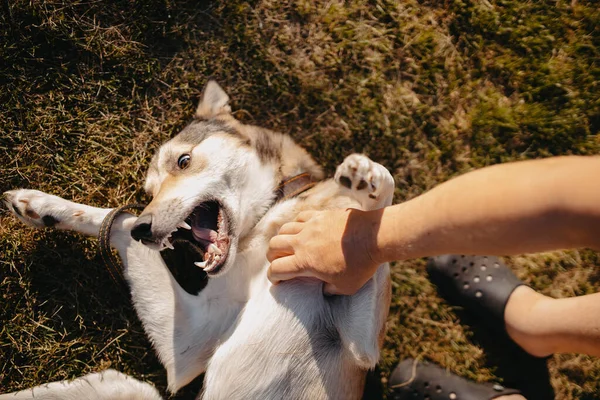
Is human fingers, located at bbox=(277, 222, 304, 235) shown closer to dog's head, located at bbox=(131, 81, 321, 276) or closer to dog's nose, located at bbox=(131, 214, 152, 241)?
dog's head, located at bbox=(131, 81, 321, 276)

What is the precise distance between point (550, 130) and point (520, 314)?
1664 mm

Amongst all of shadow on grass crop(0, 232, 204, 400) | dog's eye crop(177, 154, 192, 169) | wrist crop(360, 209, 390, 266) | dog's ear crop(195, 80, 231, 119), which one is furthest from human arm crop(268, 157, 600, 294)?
shadow on grass crop(0, 232, 204, 400)

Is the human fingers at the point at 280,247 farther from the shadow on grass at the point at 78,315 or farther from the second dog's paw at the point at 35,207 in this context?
the second dog's paw at the point at 35,207

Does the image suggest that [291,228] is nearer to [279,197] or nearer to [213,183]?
[279,197]

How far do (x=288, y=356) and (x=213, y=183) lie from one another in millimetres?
1296

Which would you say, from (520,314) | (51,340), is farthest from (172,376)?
(520,314)

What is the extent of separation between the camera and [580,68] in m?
3.84

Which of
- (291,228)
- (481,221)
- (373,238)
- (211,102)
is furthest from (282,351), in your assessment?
(211,102)

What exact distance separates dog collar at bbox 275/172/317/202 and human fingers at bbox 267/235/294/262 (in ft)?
1.42

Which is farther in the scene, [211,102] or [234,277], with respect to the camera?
[211,102]

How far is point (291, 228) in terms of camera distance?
286 cm

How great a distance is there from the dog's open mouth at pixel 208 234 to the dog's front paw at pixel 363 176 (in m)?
0.94

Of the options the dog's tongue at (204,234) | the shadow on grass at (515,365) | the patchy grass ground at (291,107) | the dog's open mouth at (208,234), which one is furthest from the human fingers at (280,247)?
the shadow on grass at (515,365)

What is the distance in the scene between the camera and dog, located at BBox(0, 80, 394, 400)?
2803 millimetres
